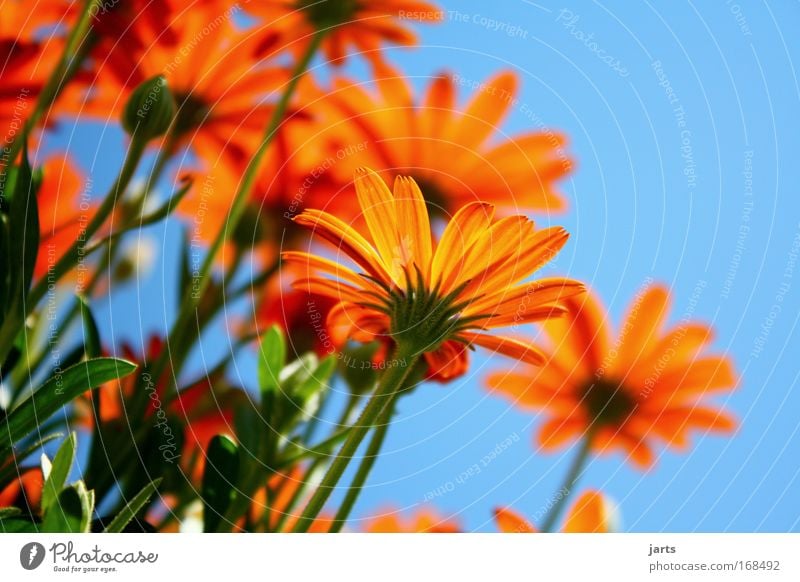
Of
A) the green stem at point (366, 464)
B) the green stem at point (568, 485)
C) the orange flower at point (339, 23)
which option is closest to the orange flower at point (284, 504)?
the green stem at point (366, 464)

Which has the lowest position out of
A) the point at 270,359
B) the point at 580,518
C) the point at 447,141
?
the point at 580,518

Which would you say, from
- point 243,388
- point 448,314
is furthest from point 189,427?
point 448,314

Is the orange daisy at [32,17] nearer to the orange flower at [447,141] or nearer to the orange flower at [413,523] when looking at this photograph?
the orange flower at [447,141]

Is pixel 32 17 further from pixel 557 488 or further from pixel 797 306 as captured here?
pixel 797 306

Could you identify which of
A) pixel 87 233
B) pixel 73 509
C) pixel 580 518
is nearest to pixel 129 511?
pixel 73 509

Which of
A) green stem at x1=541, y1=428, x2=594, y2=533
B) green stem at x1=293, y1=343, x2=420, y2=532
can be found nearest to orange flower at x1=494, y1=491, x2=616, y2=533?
green stem at x1=541, y1=428, x2=594, y2=533

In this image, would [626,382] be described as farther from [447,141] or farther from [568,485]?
[447,141]
